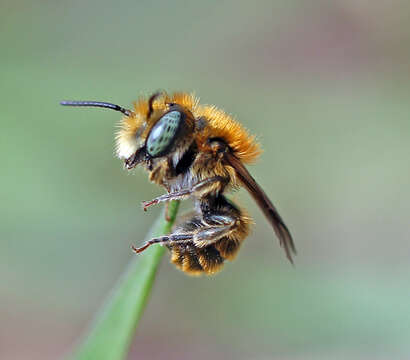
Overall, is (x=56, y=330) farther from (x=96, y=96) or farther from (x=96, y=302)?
(x=96, y=96)

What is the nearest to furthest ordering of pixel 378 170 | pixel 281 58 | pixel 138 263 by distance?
pixel 138 263 < pixel 378 170 < pixel 281 58

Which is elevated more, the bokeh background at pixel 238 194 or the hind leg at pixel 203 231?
the bokeh background at pixel 238 194

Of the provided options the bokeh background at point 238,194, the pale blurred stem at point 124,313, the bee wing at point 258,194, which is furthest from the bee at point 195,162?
the bokeh background at point 238,194

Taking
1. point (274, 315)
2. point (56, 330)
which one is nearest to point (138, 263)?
point (274, 315)

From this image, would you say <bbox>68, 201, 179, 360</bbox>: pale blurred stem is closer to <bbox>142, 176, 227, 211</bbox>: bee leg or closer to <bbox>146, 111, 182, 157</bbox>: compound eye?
<bbox>142, 176, 227, 211</bbox>: bee leg

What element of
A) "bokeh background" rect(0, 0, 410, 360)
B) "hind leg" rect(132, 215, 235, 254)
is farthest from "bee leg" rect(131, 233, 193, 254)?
"bokeh background" rect(0, 0, 410, 360)

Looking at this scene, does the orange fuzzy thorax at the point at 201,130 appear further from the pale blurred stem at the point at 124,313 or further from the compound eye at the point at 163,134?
the pale blurred stem at the point at 124,313

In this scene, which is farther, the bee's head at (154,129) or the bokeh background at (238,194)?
the bokeh background at (238,194)
